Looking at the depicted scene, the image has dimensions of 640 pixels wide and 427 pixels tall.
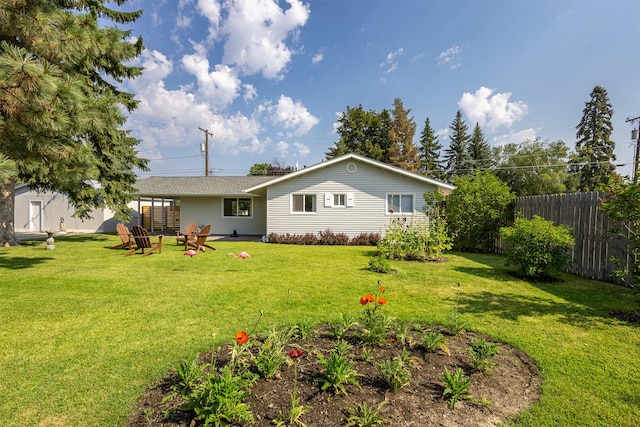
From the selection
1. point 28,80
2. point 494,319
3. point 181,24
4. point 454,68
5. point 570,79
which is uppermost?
point 181,24

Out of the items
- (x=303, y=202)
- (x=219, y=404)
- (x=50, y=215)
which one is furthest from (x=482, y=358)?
(x=50, y=215)

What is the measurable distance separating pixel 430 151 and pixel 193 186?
33662 millimetres

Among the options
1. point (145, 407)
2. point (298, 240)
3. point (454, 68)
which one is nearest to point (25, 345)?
point (145, 407)

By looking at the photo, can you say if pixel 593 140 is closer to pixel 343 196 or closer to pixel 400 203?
pixel 400 203

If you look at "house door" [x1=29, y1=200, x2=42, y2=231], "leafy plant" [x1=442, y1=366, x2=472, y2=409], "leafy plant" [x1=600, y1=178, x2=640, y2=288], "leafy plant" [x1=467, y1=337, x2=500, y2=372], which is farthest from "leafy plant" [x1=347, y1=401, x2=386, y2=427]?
"house door" [x1=29, y1=200, x2=42, y2=231]

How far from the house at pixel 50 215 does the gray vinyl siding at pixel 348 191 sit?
12.9 metres

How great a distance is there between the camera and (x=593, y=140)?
3088 centimetres

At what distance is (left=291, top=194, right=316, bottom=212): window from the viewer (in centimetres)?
1510

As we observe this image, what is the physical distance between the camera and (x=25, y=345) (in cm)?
333

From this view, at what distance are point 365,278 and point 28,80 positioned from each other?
6616mm

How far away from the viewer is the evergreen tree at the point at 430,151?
42438 millimetres

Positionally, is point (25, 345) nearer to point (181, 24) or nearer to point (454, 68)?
point (181, 24)

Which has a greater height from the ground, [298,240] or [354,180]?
[354,180]

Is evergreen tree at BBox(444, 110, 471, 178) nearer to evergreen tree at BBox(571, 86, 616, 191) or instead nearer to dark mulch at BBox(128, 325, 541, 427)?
evergreen tree at BBox(571, 86, 616, 191)
